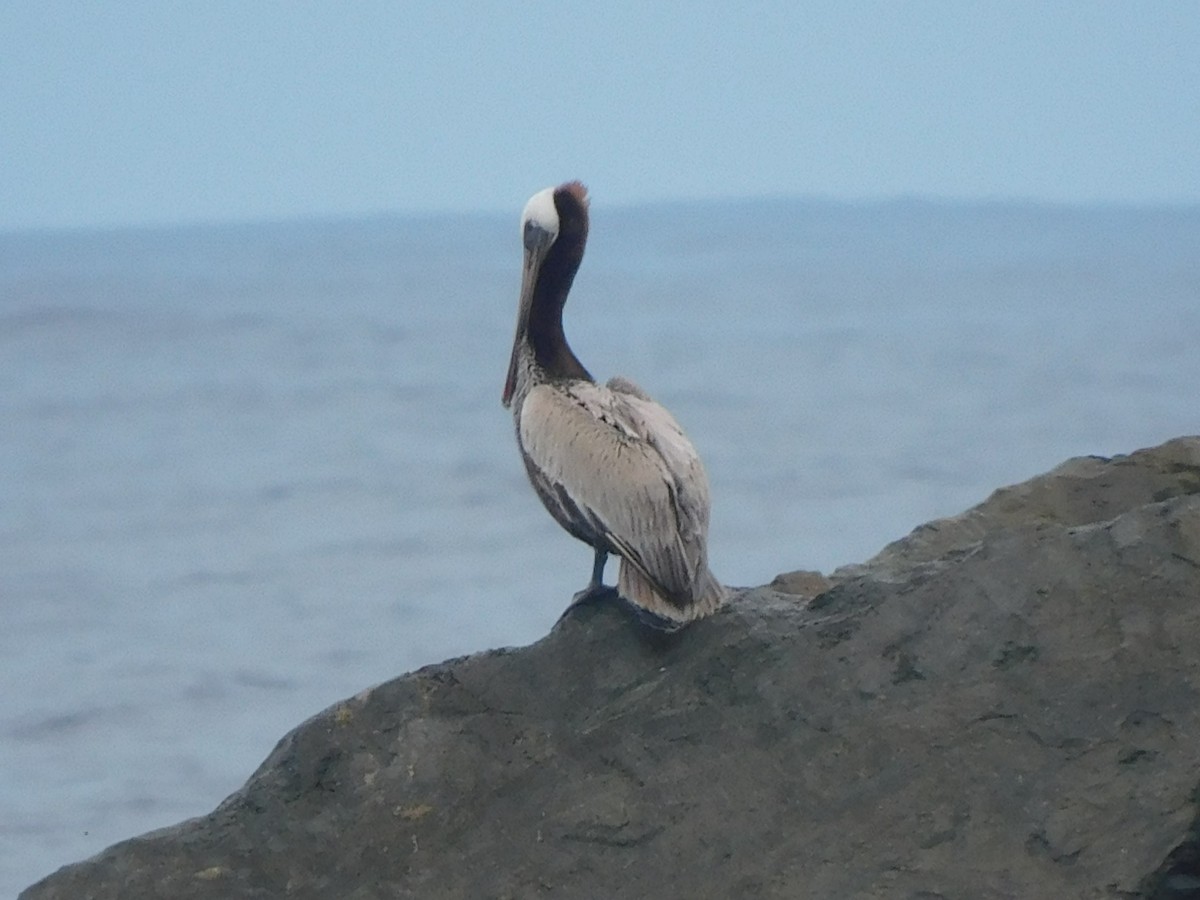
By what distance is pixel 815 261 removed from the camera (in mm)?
29125

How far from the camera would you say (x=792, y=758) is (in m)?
4.55

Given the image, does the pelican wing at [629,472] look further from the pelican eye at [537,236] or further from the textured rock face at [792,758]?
the pelican eye at [537,236]

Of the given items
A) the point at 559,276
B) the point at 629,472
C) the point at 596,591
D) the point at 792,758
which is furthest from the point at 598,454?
the point at 792,758

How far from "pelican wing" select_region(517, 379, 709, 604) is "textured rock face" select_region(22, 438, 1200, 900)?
21cm

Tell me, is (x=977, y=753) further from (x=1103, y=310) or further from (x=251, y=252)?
(x=251, y=252)

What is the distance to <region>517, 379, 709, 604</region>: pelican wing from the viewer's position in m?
4.91

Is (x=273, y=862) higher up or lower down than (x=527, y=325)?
lower down

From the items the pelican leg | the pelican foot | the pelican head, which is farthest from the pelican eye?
the pelican foot

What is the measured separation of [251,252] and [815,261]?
10.4m

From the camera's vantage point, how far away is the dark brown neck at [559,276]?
5672mm

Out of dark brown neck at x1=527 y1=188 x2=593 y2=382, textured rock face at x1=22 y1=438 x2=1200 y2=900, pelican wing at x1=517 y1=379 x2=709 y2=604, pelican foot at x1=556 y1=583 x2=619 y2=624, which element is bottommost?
textured rock face at x1=22 y1=438 x2=1200 y2=900

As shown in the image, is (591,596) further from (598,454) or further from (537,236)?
(537,236)

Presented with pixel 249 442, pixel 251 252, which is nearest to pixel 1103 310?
pixel 249 442

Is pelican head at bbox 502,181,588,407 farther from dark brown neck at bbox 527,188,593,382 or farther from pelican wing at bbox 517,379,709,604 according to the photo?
pelican wing at bbox 517,379,709,604
